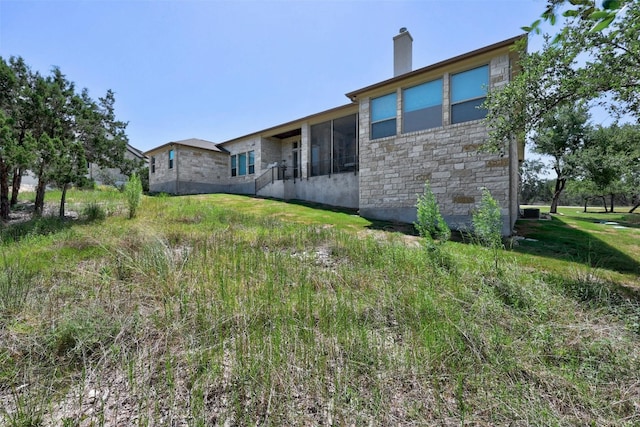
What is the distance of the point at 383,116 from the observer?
1083 centimetres

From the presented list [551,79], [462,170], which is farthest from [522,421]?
[462,170]

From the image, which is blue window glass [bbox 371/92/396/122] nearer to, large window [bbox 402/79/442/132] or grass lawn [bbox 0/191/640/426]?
large window [bbox 402/79/442/132]

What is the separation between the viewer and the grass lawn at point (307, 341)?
1.87 m

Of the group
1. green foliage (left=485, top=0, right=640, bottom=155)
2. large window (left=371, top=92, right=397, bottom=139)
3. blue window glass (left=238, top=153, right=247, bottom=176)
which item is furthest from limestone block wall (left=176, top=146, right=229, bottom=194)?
green foliage (left=485, top=0, right=640, bottom=155)

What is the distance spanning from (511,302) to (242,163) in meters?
18.7

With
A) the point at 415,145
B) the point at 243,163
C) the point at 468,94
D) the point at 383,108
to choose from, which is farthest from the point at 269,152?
the point at 468,94

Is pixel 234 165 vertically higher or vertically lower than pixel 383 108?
lower

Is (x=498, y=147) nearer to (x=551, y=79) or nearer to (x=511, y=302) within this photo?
(x=551, y=79)

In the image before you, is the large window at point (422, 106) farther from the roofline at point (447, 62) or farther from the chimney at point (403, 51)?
the chimney at point (403, 51)

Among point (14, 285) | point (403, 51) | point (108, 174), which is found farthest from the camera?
point (108, 174)

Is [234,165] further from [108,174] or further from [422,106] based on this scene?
[422,106]

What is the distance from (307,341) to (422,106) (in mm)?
9691

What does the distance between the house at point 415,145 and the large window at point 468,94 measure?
0.03 meters

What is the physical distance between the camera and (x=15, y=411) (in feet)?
5.97
